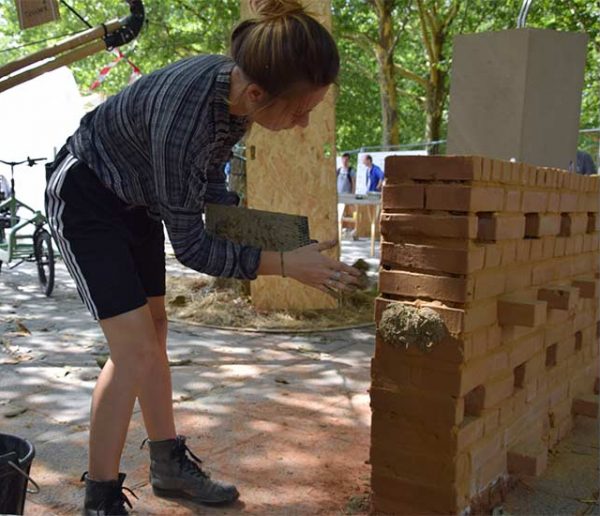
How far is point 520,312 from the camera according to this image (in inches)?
90.0

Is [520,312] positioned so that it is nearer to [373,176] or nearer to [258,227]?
[258,227]

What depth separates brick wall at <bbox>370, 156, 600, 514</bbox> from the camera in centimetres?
213

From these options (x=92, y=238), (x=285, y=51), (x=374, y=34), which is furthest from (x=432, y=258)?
(x=374, y=34)

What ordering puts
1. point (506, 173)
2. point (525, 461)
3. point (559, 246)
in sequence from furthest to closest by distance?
point (559, 246)
point (525, 461)
point (506, 173)

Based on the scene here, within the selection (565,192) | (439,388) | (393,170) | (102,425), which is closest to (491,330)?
(439,388)

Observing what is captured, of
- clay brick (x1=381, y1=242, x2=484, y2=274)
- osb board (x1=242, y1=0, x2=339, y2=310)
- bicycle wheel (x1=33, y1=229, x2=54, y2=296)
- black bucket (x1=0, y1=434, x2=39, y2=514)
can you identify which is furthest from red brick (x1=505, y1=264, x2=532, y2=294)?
bicycle wheel (x1=33, y1=229, x2=54, y2=296)

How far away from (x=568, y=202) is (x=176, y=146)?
1807 millimetres

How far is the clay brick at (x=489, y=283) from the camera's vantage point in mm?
2180

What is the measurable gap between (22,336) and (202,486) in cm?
314

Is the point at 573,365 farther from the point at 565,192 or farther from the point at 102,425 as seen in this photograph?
the point at 102,425

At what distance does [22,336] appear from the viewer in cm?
507

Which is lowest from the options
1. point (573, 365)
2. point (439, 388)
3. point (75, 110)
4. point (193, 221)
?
point (573, 365)

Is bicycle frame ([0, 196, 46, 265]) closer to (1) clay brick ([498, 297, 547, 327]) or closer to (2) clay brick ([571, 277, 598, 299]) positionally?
(2) clay brick ([571, 277, 598, 299])

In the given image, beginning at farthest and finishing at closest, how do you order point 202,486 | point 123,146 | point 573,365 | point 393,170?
1. point 573,365
2. point 202,486
3. point 393,170
4. point 123,146
